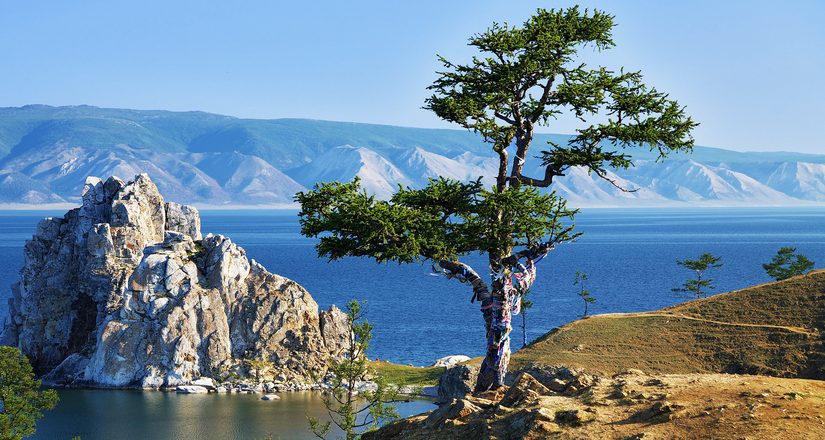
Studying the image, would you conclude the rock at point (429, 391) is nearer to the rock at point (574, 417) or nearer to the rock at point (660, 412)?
the rock at point (574, 417)

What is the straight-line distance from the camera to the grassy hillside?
218 ft

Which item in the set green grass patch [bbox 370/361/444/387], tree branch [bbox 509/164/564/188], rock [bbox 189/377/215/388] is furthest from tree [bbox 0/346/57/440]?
green grass patch [bbox 370/361/444/387]

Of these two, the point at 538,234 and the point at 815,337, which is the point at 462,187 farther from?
the point at 815,337

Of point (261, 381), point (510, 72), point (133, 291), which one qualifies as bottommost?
point (261, 381)

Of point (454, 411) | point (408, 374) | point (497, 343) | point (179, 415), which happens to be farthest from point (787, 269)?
point (454, 411)

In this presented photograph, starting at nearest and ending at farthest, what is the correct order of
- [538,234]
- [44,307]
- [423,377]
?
[538,234] < [423,377] < [44,307]

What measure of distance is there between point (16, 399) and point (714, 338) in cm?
4778

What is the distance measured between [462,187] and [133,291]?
68.0 m

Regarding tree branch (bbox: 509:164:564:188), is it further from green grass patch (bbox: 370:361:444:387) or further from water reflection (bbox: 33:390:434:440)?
green grass patch (bbox: 370:361:444:387)

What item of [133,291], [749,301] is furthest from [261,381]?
[749,301]

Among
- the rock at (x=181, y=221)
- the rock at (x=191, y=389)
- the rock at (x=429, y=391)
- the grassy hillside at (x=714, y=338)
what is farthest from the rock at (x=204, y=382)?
the grassy hillside at (x=714, y=338)

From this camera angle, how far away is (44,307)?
105125 mm

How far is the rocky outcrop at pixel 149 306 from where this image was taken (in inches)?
3777

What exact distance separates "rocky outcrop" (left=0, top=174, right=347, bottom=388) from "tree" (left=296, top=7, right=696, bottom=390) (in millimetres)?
62841
